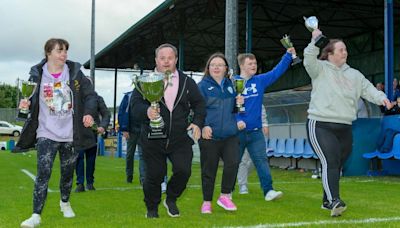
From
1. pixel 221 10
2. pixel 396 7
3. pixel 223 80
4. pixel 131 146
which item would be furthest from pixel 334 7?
pixel 223 80

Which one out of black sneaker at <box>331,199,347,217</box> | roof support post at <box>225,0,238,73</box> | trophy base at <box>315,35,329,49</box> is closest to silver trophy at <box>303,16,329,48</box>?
trophy base at <box>315,35,329,49</box>

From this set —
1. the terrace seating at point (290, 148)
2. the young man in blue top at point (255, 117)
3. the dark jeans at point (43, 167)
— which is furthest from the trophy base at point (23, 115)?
the terrace seating at point (290, 148)

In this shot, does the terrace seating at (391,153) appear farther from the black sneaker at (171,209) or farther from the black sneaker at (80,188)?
the black sneaker at (171,209)

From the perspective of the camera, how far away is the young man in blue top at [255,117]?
7043mm

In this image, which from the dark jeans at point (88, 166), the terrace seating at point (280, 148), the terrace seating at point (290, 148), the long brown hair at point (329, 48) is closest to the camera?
the long brown hair at point (329, 48)

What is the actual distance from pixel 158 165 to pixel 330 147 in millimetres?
1847

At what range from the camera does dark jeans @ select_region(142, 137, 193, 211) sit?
5414mm

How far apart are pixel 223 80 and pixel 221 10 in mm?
19208

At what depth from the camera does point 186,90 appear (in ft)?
18.1

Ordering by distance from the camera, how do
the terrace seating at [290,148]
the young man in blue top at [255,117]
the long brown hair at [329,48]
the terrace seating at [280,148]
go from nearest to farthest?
the long brown hair at [329,48] → the young man in blue top at [255,117] → the terrace seating at [290,148] → the terrace seating at [280,148]

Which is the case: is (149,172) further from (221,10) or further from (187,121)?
(221,10)

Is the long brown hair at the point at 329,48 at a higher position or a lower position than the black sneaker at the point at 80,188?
higher

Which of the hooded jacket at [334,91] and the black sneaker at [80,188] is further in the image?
the black sneaker at [80,188]

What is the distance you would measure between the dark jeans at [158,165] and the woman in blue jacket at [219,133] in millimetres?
532
